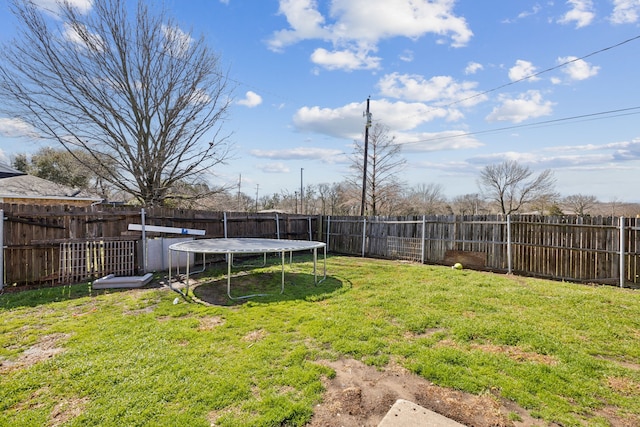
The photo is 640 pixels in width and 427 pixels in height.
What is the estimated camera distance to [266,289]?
559cm

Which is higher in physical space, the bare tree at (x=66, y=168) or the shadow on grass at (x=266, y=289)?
the bare tree at (x=66, y=168)

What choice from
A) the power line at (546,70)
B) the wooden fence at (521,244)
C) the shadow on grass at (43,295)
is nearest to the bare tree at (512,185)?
the power line at (546,70)

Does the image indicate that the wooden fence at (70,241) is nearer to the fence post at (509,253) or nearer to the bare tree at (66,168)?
the bare tree at (66,168)

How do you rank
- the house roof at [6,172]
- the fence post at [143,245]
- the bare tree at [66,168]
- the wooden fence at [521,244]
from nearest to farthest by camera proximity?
1. the wooden fence at [521,244]
2. the fence post at [143,245]
3. the bare tree at [66,168]
4. the house roof at [6,172]

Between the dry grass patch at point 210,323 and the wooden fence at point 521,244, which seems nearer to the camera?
the dry grass patch at point 210,323

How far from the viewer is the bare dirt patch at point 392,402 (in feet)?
6.74

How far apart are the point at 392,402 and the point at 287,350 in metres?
1.21

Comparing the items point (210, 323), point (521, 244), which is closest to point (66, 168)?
point (210, 323)

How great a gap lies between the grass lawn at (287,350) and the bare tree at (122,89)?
6.25 m

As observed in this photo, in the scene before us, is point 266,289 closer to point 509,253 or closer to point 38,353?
point 38,353

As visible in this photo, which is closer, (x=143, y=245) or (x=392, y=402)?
(x=392, y=402)

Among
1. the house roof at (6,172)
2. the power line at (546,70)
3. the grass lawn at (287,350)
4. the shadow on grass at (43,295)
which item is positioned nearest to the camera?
the grass lawn at (287,350)

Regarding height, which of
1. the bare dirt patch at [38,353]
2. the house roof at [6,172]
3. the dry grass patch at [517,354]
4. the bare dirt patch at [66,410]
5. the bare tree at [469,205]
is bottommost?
the dry grass patch at [517,354]

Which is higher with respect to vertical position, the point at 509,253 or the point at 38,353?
the point at 509,253
